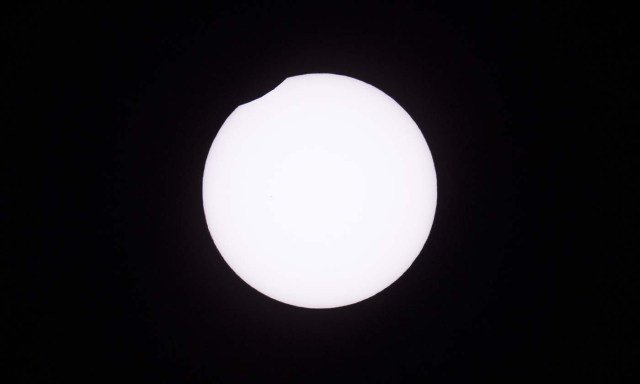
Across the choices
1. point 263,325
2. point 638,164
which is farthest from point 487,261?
point 263,325

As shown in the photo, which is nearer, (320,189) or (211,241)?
(320,189)

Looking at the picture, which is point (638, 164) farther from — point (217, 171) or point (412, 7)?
point (217, 171)

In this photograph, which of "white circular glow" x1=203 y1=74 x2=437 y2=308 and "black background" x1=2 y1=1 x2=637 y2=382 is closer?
"white circular glow" x1=203 y1=74 x2=437 y2=308

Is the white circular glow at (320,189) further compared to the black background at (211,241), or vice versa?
the black background at (211,241)
